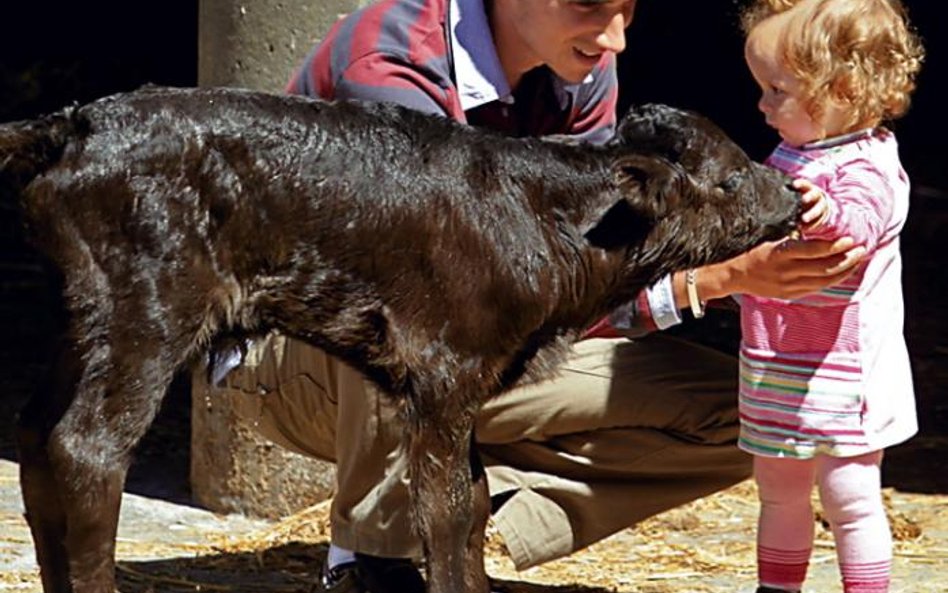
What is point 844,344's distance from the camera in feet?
17.0

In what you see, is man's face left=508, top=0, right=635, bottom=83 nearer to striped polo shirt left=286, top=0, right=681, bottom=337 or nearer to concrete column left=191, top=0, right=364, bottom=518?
striped polo shirt left=286, top=0, right=681, bottom=337

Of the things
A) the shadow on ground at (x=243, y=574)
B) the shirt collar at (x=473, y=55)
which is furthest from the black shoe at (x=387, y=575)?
the shirt collar at (x=473, y=55)

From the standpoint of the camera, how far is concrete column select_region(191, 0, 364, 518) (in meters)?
6.59

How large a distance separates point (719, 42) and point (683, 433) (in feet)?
25.1

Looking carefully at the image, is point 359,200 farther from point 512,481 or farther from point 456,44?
point 512,481

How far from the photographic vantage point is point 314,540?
6590 mm

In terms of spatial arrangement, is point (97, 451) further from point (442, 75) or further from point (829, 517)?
point (829, 517)

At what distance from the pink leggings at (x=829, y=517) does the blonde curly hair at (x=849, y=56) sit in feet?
2.86

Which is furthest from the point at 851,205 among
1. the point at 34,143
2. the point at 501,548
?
the point at 34,143

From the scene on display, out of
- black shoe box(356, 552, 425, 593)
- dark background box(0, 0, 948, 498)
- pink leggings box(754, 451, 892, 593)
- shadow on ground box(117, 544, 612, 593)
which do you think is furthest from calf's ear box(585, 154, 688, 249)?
dark background box(0, 0, 948, 498)

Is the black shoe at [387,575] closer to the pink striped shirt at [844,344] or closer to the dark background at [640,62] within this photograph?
the pink striped shirt at [844,344]

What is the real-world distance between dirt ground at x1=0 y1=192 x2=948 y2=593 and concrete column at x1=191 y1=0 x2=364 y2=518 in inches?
3.8

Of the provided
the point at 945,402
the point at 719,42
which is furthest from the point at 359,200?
the point at 719,42

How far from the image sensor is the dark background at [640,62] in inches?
481
